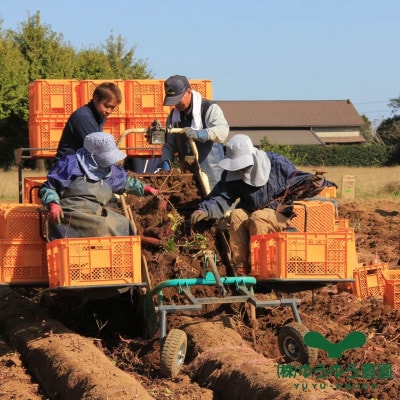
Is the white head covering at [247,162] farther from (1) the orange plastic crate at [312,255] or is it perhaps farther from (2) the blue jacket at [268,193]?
(1) the orange plastic crate at [312,255]

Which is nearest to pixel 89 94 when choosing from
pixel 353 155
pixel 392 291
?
pixel 392 291

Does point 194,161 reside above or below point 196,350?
above

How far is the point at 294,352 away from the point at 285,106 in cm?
7644

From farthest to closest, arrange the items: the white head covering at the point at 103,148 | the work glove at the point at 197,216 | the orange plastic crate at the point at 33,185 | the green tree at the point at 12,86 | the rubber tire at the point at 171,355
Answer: the green tree at the point at 12,86, the orange plastic crate at the point at 33,185, the work glove at the point at 197,216, the white head covering at the point at 103,148, the rubber tire at the point at 171,355

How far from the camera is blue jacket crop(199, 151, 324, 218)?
28.7ft

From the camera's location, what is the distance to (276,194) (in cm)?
880

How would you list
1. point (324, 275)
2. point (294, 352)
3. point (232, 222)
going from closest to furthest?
point (294, 352)
point (324, 275)
point (232, 222)

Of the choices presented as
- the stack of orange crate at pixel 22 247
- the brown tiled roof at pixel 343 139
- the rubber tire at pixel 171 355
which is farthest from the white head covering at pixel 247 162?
the brown tiled roof at pixel 343 139

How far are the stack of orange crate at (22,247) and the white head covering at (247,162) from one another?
1.83 m

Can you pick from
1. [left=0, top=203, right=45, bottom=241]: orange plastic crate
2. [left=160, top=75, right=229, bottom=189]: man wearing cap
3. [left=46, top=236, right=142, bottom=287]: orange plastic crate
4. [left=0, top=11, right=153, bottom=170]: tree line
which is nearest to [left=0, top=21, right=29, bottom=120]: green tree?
[left=0, top=11, right=153, bottom=170]: tree line

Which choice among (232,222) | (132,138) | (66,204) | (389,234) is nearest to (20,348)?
(66,204)

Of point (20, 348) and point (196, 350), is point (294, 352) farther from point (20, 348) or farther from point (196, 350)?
point (20, 348)

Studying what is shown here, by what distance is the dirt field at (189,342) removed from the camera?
6.71 meters

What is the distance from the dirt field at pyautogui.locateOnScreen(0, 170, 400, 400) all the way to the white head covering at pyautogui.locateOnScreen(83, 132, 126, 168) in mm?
754
